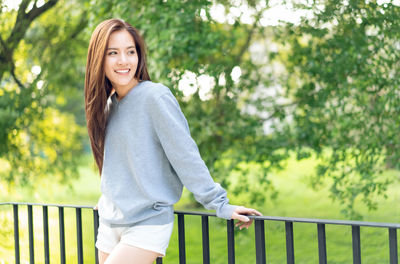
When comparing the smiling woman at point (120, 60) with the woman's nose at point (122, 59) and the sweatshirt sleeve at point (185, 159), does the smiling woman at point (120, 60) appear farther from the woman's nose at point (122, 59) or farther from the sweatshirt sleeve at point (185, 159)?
the sweatshirt sleeve at point (185, 159)

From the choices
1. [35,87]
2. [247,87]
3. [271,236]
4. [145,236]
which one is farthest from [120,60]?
[271,236]

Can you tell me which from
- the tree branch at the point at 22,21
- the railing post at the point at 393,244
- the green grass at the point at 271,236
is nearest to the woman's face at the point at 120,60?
the railing post at the point at 393,244

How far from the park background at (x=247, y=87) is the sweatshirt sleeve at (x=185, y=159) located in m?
2.81

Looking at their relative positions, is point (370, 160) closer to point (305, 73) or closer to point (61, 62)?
point (305, 73)

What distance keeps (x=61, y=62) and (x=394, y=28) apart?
477cm

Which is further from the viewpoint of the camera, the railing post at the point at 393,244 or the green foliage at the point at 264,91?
the green foliage at the point at 264,91

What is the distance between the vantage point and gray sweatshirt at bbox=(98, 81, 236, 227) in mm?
1606

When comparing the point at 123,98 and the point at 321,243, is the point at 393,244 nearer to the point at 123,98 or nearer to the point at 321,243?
the point at 321,243

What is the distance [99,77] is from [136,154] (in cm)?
29

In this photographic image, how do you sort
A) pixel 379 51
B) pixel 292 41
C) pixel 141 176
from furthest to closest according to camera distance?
pixel 292 41, pixel 379 51, pixel 141 176

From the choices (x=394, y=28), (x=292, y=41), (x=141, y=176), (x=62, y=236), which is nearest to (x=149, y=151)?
(x=141, y=176)

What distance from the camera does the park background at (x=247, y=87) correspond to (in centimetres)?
470

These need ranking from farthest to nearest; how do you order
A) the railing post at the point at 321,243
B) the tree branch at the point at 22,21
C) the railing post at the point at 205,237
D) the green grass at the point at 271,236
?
the green grass at the point at 271,236 → the tree branch at the point at 22,21 → the railing post at the point at 205,237 → the railing post at the point at 321,243

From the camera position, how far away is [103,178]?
175 cm
